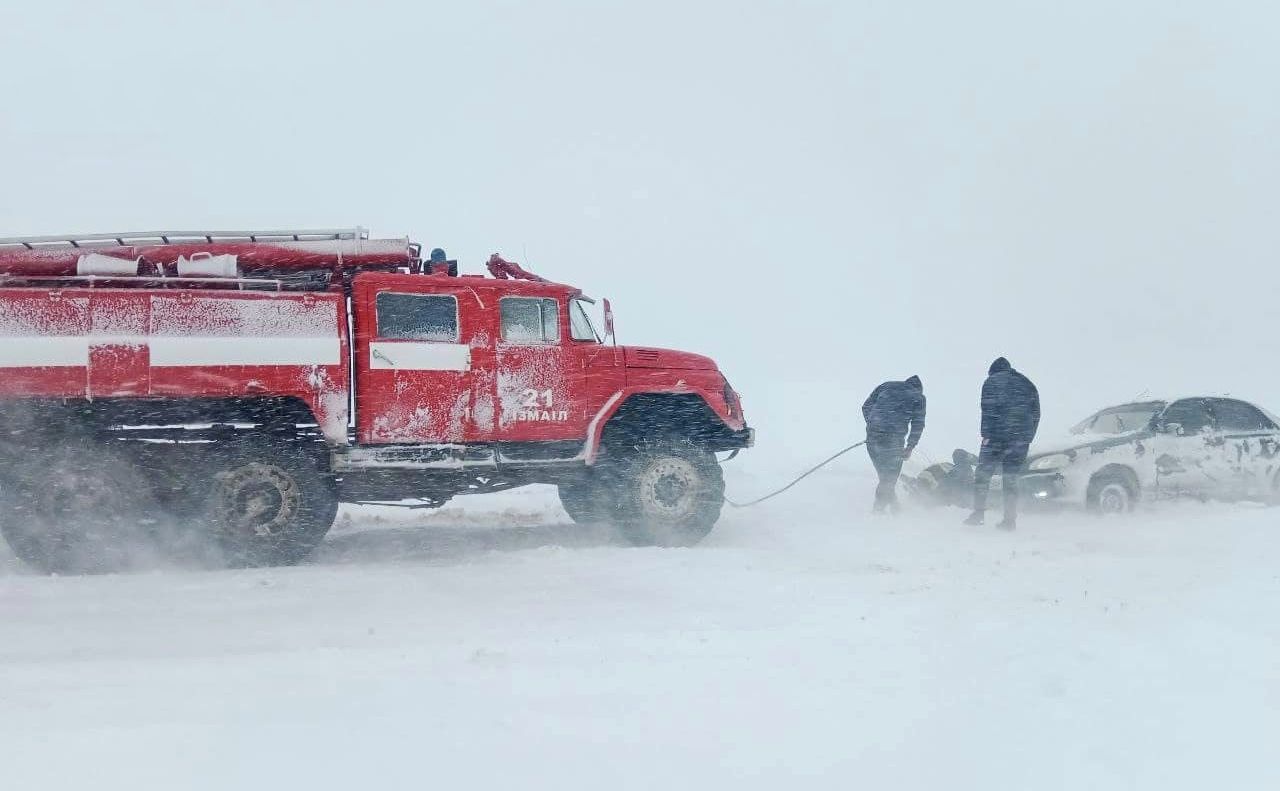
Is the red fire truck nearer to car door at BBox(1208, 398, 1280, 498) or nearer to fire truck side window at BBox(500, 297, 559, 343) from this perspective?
fire truck side window at BBox(500, 297, 559, 343)

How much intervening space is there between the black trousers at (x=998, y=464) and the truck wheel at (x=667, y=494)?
3026 mm

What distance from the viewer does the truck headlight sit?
9.76 m

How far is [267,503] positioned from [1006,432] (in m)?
7.11

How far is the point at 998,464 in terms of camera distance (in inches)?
368

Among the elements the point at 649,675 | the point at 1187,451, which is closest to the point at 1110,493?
the point at 1187,451

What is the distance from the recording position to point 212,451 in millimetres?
6738

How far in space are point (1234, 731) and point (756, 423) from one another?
70.9ft

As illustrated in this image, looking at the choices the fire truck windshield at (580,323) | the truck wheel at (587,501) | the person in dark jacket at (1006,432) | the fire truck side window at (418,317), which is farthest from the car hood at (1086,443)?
the fire truck side window at (418,317)

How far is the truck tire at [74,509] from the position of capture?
21.1 feet

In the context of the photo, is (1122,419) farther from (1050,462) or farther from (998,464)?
(998,464)

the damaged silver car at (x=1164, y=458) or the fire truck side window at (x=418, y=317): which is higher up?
the fire truck side window at (x=418, y=317)

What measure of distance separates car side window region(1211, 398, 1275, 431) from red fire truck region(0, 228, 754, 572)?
646 cm

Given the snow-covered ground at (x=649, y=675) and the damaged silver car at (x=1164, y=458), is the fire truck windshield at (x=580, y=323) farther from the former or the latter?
the damaged silver car at (x=1164, y=458)

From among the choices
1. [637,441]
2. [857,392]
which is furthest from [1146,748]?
[857,392]
